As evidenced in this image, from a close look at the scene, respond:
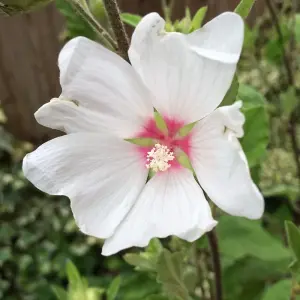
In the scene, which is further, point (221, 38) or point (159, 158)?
point (159, 158)

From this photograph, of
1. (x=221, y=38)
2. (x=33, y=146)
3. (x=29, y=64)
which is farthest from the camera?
(x=33, y=146)

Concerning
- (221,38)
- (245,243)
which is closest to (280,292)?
(245,243)

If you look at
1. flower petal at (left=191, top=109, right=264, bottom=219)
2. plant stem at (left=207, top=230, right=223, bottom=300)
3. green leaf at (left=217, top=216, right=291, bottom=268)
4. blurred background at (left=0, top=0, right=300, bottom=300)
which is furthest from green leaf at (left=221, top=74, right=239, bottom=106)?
blurred background at (left=0, top=0, right=300, bottom=300)

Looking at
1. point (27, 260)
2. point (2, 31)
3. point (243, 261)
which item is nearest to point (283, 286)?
point (243, 261)

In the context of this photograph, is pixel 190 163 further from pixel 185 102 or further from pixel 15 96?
pixel 15 96

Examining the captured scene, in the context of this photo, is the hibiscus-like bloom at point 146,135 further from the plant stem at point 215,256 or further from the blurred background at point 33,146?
the blurred background at point 33,146

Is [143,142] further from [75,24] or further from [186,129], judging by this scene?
[75,24]
